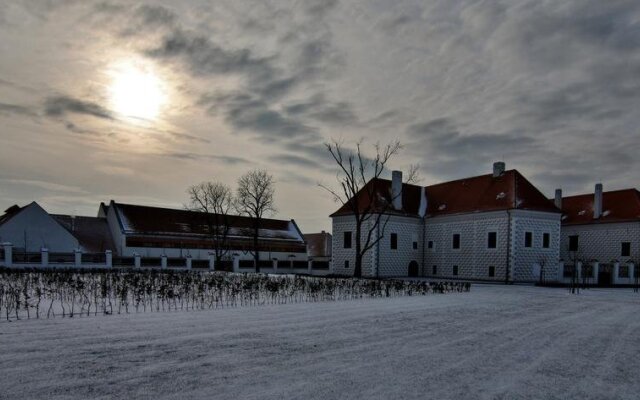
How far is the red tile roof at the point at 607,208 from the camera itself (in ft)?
119

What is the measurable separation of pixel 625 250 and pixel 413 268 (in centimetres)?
1655

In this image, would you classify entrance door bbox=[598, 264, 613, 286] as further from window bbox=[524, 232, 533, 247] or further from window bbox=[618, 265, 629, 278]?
window bbox=[524, 232, 533, 247]

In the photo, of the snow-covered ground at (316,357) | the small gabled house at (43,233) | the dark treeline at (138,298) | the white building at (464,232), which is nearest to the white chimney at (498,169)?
the white building at (464,232)

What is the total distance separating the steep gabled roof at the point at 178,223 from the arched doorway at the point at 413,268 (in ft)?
64.0

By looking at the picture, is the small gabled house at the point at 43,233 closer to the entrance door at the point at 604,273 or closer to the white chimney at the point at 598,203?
the entrance door at the point at 604,273

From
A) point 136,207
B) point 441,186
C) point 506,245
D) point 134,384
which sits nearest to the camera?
point 134,384

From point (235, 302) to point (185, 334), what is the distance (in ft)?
18.6

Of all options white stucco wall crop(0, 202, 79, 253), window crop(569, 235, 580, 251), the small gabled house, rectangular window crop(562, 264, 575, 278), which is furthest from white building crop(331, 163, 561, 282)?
white stucco wall crop(0, 202, 79, 253)

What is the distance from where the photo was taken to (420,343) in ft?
27.7

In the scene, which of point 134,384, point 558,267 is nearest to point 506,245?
point 558,267

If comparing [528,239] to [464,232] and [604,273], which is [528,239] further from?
[604,273]

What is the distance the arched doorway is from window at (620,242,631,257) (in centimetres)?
1593

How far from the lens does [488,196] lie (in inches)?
1384

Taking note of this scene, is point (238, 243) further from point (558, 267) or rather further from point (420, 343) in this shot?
point (420, 343)
